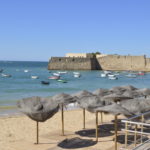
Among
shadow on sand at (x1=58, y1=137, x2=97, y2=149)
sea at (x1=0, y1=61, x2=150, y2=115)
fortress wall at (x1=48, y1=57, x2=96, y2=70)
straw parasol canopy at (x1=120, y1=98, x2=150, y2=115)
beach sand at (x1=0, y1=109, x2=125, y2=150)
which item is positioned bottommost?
sea at (x1=0, y1=61, x2=150, y2=115)

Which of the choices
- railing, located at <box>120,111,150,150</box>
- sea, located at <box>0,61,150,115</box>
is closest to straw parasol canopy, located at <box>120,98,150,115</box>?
railing, located at <box>120,111,150,150</box>

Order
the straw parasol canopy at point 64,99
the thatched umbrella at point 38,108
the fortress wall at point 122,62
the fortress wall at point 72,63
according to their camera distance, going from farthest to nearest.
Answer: the fortress wall at point 72,63 < the fortress wall at point 122,62 < the straw parasol canopy at point 64,99 < the thatched umbrella at point 38,108

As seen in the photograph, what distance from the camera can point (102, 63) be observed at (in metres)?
75.5

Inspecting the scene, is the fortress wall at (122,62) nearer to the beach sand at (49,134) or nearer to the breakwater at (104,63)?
the breakwater at (104,63)

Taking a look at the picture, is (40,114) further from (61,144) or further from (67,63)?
(67,63)

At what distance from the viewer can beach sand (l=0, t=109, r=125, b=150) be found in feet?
30.3

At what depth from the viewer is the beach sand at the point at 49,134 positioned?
30.3 ft

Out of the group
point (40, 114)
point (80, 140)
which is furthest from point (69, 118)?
point (40, 114)

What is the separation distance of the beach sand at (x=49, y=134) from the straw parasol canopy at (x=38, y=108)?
1.00 meters

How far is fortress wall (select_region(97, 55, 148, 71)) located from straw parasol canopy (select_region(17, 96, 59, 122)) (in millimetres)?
64056

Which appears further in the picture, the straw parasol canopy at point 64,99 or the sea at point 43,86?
the sea at point 43,86

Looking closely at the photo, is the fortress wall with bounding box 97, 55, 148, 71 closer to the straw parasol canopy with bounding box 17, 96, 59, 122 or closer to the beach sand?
the beach sand

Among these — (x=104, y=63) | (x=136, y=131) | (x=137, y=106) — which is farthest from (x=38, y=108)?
(x=104, y=63)

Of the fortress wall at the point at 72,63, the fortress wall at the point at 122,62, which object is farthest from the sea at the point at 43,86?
the fortress wall at the point at 72,63
